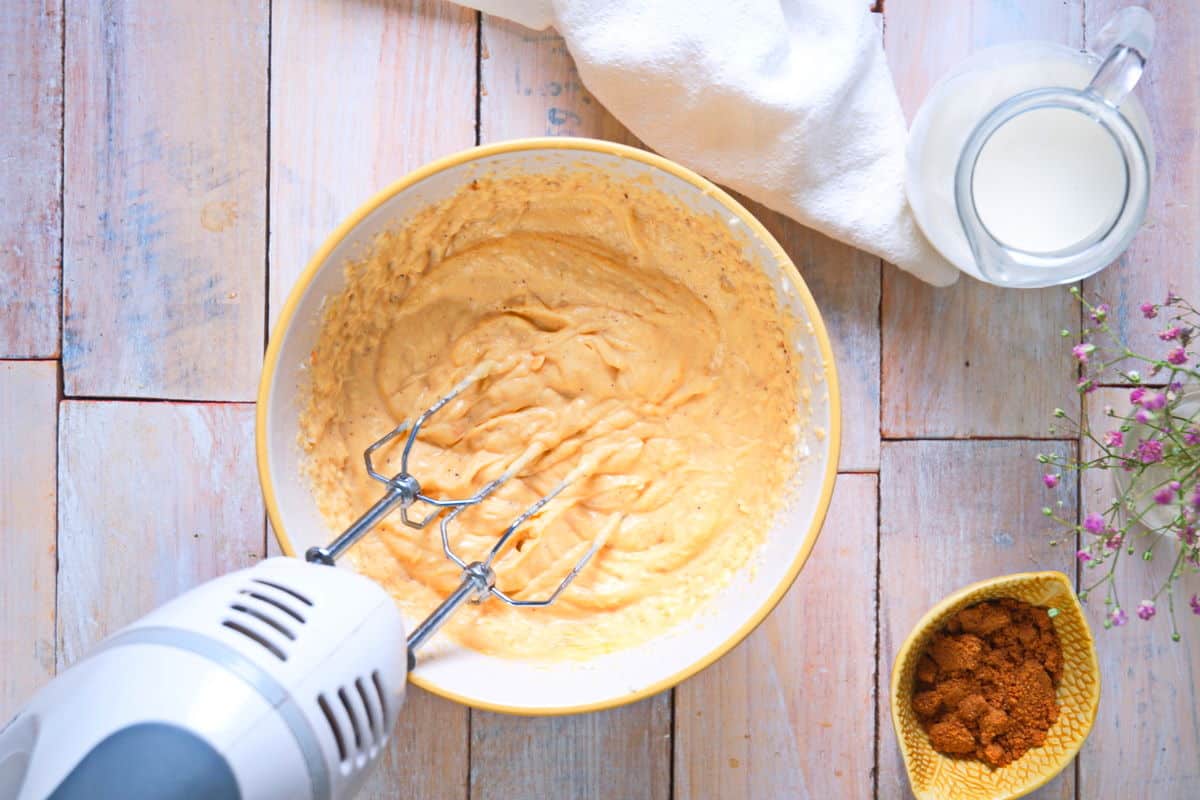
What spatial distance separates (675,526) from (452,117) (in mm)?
388

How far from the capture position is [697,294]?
2.57 feet

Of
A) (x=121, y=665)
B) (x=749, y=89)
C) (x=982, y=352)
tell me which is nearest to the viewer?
(x=121, y=665)

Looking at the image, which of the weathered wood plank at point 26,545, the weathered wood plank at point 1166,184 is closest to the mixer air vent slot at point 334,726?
the weathered wood plank at point 26,545

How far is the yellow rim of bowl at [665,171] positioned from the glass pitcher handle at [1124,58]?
0.26 m

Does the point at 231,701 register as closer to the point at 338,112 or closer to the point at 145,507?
the point at 145,507

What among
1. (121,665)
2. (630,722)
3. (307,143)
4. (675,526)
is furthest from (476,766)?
(307,143)

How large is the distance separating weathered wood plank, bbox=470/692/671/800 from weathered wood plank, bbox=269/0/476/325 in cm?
41

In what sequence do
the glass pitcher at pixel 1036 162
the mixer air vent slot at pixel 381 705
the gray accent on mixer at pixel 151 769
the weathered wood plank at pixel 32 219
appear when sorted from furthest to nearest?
the weathered wood plank at pixel 32 219 → the glass pitcher at pixel 1036 162 → the mixer air vent slot at pixel 381 705 → the gray accent on mixer at pixel 151 769

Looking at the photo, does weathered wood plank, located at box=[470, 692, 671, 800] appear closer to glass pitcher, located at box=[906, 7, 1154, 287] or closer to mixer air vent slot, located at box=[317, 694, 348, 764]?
mixer air vent slot, located at box=[317, 694, 348, 764]

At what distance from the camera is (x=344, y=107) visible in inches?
30.8

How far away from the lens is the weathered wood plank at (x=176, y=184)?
30.8 inches

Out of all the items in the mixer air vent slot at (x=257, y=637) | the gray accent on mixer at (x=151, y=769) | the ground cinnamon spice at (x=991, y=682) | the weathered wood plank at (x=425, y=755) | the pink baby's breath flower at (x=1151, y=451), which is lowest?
the weathered wood plank at (x=425, y=755)

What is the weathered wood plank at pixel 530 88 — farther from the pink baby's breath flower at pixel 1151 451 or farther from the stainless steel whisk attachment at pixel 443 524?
the pink baby's breath flower at pixel 1151 451

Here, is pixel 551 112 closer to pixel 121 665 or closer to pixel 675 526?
pixel 675 526
